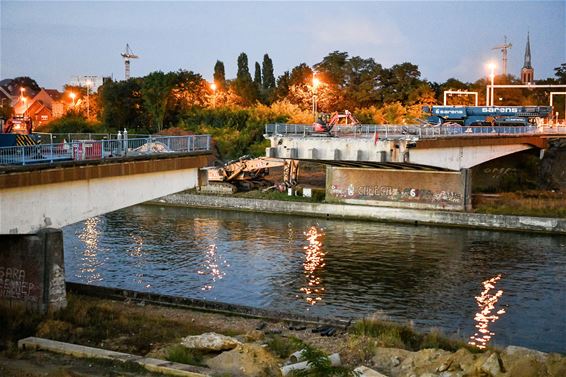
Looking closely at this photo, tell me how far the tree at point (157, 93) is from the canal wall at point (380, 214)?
39.5m

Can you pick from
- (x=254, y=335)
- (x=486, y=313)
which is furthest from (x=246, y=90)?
(x=254, y=335)

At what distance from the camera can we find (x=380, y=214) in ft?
185

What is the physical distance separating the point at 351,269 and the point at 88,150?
18.2 m

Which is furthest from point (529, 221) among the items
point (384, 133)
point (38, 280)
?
point (38, 280)

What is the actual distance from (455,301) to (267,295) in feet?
29.0

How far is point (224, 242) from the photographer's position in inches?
1847

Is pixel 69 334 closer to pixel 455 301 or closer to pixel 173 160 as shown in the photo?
pixel 173 160

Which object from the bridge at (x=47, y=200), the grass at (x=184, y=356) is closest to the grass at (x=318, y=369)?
the grass at (x=184, y=356)

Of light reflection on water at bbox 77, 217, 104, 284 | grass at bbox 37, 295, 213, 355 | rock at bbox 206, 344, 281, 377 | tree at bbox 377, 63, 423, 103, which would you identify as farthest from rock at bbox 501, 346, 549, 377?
tree at bbox 377, 63, 423, 103

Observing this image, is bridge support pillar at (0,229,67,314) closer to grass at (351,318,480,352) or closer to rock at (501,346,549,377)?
grass at (351,318,480,352)

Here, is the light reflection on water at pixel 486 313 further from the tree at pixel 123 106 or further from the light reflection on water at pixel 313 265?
the tree at pixel 123 106

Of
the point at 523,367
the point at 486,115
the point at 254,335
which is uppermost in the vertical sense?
the point at 486,115

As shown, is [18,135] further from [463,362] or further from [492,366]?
[492,366]

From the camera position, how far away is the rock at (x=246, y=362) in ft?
54.9
